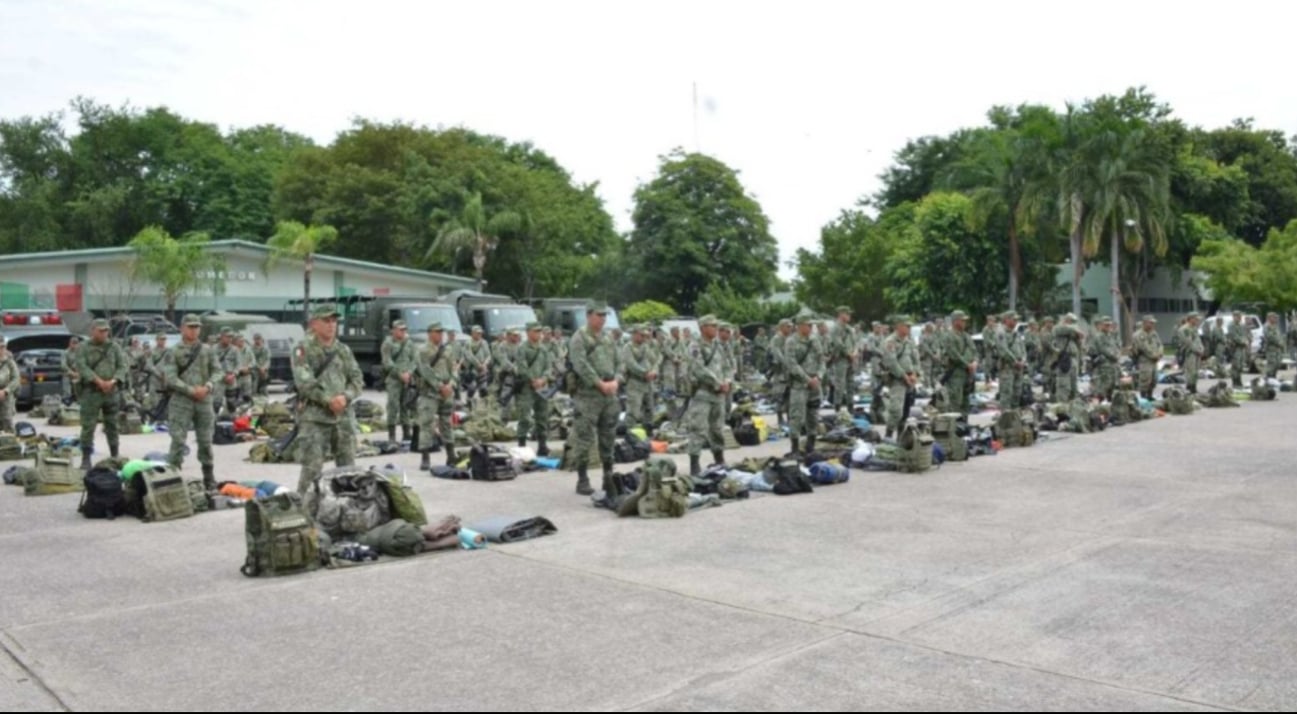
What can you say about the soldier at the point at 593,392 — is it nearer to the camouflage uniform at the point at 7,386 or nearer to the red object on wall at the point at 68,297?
the camouflage uniform at the point at 7,386

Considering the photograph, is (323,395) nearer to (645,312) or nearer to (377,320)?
(377,320)

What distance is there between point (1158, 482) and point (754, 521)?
5.29 m

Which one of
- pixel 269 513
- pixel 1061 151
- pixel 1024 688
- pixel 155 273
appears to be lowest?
pixel 1024 688

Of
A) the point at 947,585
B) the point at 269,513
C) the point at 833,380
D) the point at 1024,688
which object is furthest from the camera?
the point at 833,380

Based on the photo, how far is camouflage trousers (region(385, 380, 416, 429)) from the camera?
1783 cm

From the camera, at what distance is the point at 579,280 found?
197ft

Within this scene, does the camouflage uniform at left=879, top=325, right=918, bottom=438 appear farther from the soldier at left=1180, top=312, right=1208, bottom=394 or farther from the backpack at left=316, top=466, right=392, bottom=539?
the soldier at left=1180, top=312, right=1208, bottom=394

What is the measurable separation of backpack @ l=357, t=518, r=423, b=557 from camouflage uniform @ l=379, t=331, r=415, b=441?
7.70m

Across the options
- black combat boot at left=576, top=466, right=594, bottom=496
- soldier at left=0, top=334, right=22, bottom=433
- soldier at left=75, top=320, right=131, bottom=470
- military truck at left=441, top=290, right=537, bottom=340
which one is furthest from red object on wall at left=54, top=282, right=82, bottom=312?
black combat boot at left=576, top=466, right=594, bottom=496

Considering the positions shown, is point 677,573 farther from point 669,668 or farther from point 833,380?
point 833,380

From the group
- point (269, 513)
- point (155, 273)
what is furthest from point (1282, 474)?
point (155, 273)

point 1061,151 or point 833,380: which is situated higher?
point 1061,151

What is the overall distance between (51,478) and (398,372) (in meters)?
5.15

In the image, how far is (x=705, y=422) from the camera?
1390 centimetres
